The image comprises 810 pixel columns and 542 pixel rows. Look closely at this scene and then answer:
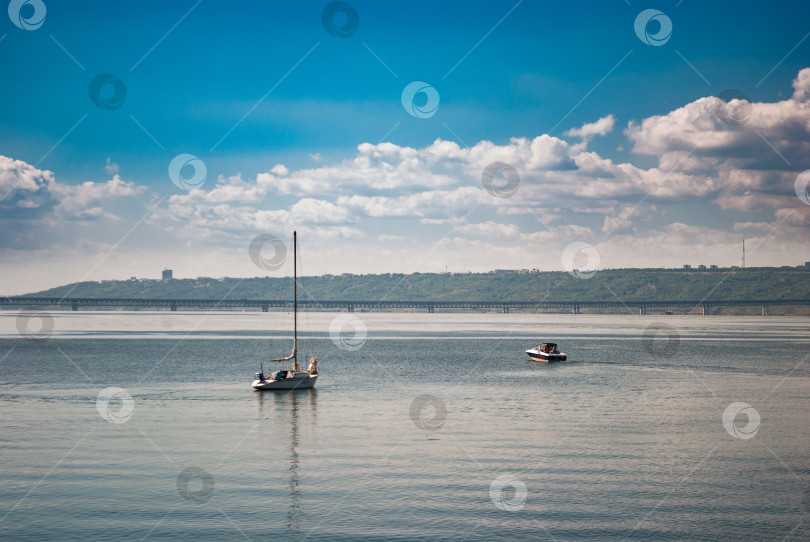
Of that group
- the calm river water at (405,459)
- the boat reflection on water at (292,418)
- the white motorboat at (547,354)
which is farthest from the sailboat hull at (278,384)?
the white motorboat at (547,354)

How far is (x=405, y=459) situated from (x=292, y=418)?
57.9 ft

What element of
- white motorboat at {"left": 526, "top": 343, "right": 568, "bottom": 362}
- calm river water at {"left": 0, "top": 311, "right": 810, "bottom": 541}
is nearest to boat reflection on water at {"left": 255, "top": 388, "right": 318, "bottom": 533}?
calm river water at {"left": 0, "top": 311, "right": 810, "bottom": 541}

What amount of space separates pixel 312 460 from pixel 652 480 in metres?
17.3

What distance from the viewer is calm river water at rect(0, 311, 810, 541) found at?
29094 mm

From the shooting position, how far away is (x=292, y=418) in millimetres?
55531

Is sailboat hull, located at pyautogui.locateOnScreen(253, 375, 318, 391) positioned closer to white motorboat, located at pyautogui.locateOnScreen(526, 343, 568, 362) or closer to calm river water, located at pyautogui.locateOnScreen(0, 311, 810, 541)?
calm river water, located at pyautogui.locateOnScreen(0, 311, 810, 541)

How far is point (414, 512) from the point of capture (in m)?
30.3

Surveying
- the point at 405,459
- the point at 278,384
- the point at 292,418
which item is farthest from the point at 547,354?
the point at 405,459

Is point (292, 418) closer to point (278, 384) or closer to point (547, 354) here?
point (278, 384)

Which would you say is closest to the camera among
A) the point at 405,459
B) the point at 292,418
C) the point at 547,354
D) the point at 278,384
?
the point at 405,459

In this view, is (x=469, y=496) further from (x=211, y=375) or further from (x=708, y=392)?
(x=211, y=375)

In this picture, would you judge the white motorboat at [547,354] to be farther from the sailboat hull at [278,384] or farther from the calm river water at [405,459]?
the sailboat hull at [278,384]

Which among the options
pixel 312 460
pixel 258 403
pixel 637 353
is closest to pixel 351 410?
pixel 258 403

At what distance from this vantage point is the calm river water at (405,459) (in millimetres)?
29094
